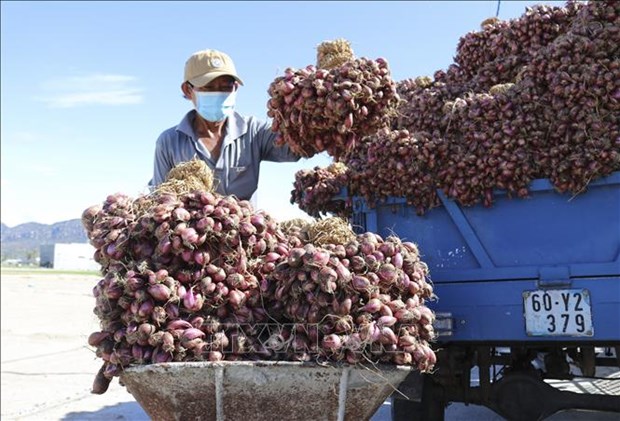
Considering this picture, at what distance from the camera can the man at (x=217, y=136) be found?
406 cm

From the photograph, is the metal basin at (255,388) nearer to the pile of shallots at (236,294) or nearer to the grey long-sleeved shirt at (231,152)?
the pile of shallots at (236,294)

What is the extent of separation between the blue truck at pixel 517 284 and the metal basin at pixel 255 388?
→ 95 centimetres

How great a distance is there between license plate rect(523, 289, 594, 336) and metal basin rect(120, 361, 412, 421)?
1.05 m

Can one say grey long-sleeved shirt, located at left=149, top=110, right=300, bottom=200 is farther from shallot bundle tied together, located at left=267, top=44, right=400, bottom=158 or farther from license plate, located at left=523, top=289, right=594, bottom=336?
license plate, located at left=523, top=289, right=594, bottom=336

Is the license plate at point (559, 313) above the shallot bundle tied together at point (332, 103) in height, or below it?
below

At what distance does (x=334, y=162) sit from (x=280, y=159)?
1.28 feet

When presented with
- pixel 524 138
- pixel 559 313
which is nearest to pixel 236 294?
pixel 559 313

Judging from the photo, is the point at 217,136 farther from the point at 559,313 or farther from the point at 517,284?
the point at 559,313

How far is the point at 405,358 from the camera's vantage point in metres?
2.66

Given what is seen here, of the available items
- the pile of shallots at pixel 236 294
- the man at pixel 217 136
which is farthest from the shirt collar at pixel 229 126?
the pile of shallots at pixel 236 294

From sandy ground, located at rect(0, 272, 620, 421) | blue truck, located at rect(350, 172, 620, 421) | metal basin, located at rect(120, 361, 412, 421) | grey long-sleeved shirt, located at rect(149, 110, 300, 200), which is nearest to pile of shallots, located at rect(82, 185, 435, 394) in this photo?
metal basin, located at rect(120, 361, 412, 421)

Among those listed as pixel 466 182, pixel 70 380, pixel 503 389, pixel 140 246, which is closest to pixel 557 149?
pixel 466 182

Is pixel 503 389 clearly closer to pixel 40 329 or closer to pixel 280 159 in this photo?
pixel 280 159

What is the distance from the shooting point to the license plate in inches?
128
